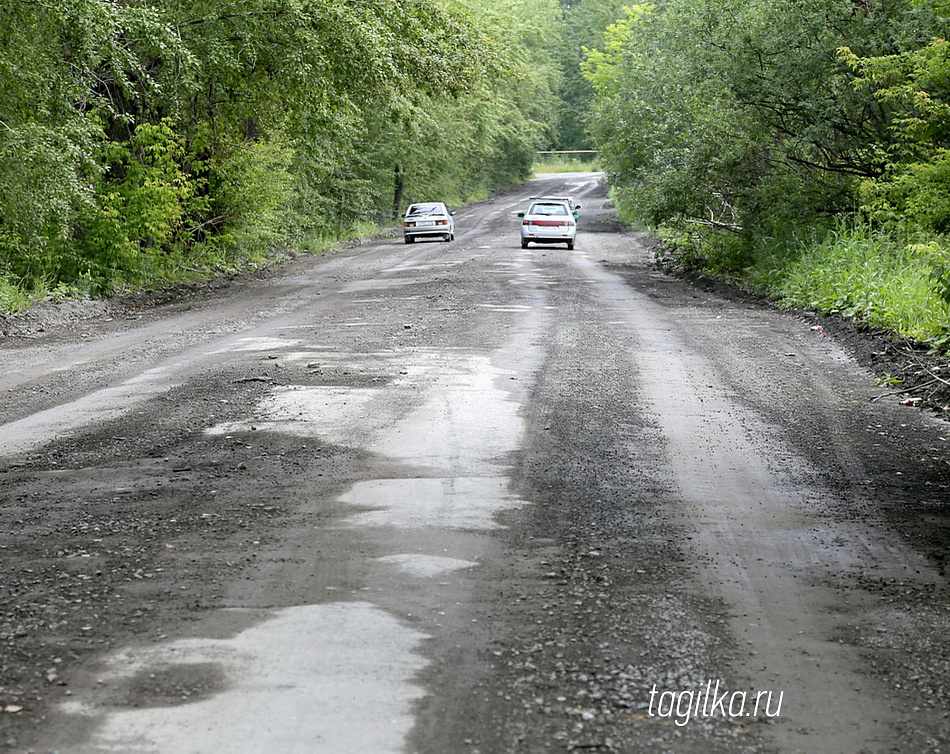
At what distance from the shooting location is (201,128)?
23.9 meters

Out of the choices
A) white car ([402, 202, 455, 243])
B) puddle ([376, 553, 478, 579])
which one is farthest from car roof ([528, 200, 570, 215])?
puddle ([376, 553, 478, 579])

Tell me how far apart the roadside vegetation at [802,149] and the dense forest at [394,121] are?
0.05 m

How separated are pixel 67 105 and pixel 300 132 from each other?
7.88 m

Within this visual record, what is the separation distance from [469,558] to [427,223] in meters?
38.5

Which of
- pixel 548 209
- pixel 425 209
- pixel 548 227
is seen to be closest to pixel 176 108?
pixel 548 227

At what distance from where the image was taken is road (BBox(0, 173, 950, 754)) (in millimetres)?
3896

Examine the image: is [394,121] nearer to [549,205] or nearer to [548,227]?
[548,227]

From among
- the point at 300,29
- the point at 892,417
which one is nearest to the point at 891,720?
the point at 892,417

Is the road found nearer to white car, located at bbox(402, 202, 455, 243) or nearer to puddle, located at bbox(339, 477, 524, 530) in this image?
puddle, located at bbox(339, 477, 524, 530)

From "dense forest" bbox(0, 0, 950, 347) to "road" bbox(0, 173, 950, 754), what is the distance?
4836mm

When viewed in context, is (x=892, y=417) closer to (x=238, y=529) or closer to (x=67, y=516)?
(x=238, y=529)

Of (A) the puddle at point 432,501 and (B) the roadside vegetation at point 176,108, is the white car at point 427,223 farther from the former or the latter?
(A) the puddle at point 432,501

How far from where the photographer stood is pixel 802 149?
69.7 ft

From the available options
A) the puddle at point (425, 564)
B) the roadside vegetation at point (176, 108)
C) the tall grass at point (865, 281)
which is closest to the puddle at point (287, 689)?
the puddle at point (425, 564)
